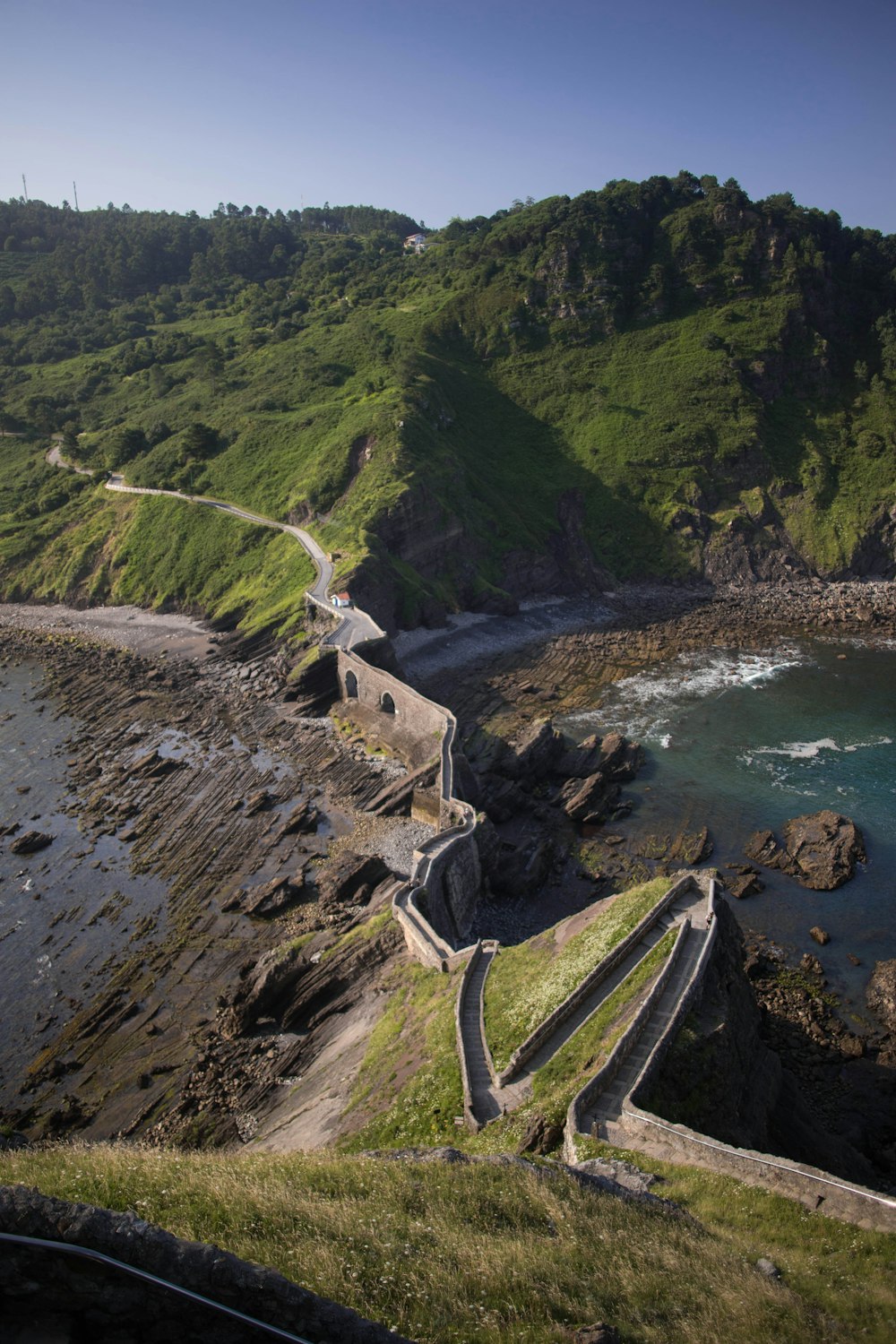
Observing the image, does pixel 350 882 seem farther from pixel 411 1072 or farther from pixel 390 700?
pixel 390 700

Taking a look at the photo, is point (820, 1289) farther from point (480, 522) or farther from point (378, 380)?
point (378, 380)

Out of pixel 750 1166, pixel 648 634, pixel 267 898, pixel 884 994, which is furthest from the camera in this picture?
pixel 648 634

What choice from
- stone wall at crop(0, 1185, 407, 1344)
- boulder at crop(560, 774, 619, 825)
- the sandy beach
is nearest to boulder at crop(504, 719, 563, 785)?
boulder at crop(560, 774, 619, 825)

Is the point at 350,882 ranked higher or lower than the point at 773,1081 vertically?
higher

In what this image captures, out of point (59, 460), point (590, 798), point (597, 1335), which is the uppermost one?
point (59, 460)

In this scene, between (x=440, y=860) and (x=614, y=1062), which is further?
(x=440, y=860)

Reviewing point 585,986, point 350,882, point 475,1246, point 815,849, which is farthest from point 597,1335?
point 815,849

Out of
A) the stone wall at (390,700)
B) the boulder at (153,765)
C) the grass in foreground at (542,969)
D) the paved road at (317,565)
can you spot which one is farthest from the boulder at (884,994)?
the boulder at (153,765)

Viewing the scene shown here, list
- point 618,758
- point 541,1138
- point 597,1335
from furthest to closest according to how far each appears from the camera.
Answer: point 618,758 < point 541,1138 < point 597,1335
